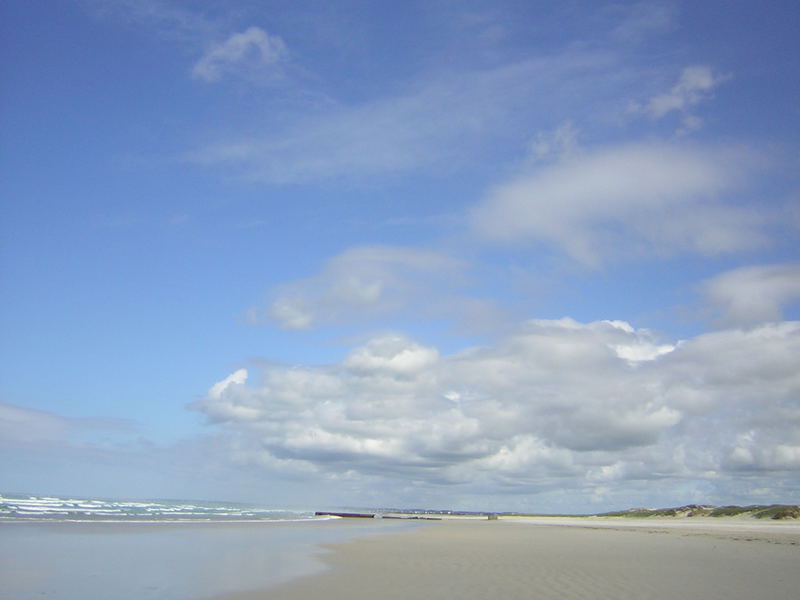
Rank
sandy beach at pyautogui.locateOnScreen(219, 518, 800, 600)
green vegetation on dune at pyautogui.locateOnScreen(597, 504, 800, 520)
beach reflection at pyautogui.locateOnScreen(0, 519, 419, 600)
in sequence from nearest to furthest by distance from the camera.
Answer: sandy beach at pyautogui.locateOnScreen(219, 518, 800, 600), beach reflection at pyautogui.locateOnScreen(0, 519, 419, 600), green vegetation on dune at pyautogui.locateOnScreen(597, 504, 800, 520)

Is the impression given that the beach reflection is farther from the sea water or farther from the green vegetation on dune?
the green vegetation on dune

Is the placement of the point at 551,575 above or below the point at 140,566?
below

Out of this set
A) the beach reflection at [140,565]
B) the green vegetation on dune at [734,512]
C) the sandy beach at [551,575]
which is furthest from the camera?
the green vegetation on dune at [734,512]

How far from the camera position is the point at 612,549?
3005 centimetres

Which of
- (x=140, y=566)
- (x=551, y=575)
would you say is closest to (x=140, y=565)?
(x=140, y=566)

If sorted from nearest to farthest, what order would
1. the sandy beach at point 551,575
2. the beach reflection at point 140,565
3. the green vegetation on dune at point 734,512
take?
the sandy beach at point 551,575
the beach reflection at point 140,565
the green vegetation on dune at point 734,512

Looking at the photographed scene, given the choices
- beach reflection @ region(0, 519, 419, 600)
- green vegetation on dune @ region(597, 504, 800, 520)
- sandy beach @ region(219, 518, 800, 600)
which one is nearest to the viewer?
sandy beach @ region(219, 518, 800, 600)

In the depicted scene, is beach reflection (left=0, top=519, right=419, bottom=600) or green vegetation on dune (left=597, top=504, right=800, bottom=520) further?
green vegetation on dune (left=597, top=504, right=800, bottom=520)

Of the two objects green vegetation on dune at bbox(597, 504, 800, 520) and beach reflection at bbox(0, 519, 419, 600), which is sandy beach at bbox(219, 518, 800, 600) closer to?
beach reflection at bbox(0, 519, 419, 600)

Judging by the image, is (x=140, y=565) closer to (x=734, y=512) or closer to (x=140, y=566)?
(x=140, y=566)

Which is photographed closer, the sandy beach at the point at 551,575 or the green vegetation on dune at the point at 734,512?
the sandy beach at the point at 551,575

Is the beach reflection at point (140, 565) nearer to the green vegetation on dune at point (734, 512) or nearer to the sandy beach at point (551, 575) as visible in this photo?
the sandy beach at point (551, 575)

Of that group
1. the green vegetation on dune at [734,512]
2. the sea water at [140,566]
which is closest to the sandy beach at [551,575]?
the sea water at [140,566]

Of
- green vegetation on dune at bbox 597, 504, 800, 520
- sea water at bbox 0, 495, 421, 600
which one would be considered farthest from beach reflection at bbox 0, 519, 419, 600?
green vegetation on dune at bbox 597, 504, 800, 520
